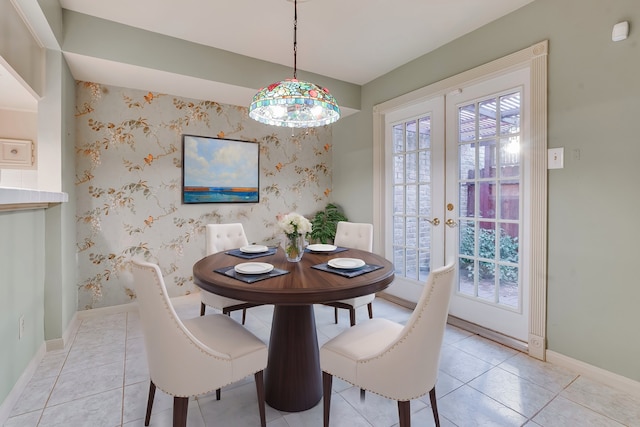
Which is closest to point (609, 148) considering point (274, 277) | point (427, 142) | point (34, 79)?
point (427, 142)

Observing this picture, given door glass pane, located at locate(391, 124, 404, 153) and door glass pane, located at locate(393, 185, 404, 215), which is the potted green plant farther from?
door glass pane, located at locate(391, 124, 404, 153)

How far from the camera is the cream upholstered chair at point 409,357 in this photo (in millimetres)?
1256

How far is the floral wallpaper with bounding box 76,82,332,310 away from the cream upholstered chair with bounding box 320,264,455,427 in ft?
8.66

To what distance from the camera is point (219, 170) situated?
3.66 m

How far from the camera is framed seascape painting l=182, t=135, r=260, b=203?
3488 mm

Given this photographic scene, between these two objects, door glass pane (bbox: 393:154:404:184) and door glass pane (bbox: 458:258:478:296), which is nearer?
door glass pane (bbox: 458:258:478:296)

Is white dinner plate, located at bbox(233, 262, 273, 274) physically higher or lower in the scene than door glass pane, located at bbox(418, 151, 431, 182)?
lower

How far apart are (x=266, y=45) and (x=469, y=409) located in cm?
323

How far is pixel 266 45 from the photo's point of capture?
2.95m

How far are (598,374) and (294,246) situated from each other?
82.7 inches

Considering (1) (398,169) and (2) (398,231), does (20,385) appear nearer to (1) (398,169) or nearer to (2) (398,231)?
(2) (398,231)

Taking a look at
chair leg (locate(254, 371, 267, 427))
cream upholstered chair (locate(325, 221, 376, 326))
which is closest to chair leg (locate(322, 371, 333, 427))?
chair leg (locate(254, 371, 267, 427))

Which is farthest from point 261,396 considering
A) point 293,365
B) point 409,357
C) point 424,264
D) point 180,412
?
point 424,264

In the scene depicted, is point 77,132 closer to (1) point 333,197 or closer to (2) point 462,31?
(1) point 333,197
